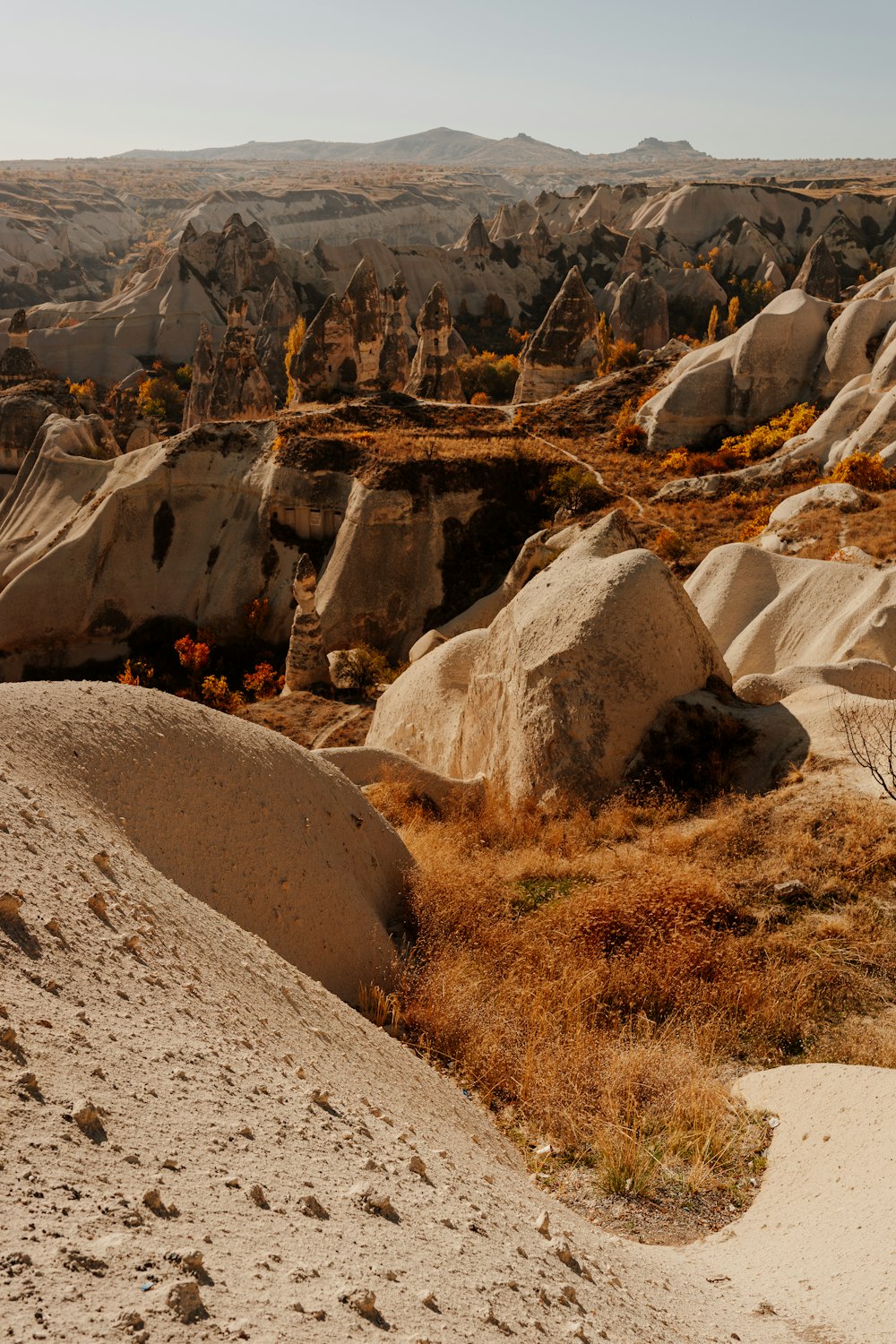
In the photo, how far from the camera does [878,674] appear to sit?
1177 centimetres

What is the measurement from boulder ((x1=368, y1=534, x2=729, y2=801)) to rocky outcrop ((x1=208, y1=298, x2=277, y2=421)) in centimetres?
3412

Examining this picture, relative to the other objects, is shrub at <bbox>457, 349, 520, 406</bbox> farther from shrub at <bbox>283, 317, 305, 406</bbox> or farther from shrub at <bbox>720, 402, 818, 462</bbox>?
shrub at <bbox>720, 402, 818, 462</bbox>

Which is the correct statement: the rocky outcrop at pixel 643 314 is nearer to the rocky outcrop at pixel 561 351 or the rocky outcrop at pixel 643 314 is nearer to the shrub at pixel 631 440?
the rocky outcrop at pixel 561 351

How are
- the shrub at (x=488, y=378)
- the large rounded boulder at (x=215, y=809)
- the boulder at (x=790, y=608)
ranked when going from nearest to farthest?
1. the large rounded boulder at (x=215, y=809)
2. the boulder at (x=790, y=608)
3. the shrub at (x=488, y=378)

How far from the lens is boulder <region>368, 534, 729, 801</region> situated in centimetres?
1020

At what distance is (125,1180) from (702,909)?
5.36 metres

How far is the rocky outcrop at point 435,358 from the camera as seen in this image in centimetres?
4234

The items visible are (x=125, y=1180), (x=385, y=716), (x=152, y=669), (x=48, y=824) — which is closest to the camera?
(x=125, y=1180)

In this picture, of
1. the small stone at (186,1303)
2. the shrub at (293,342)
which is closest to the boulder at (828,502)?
the small stone at (186,1303)

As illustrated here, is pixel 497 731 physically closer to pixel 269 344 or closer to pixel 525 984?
pixel 525 984

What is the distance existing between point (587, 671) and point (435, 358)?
115 ft

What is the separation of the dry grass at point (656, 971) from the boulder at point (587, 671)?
102cm

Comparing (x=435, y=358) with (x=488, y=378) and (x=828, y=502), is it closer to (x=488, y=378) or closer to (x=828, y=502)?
(x=488, y=378)

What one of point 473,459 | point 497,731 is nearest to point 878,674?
point 497,731
